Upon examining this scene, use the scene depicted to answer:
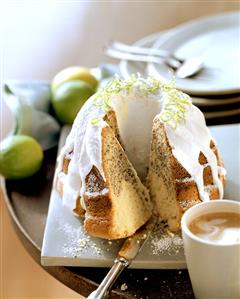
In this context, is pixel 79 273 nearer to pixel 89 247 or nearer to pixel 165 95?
pixel 89 247

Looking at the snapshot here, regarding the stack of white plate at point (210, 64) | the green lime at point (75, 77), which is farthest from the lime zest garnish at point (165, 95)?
the green lime at point (75, 77)

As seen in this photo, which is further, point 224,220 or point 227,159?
point 227,159

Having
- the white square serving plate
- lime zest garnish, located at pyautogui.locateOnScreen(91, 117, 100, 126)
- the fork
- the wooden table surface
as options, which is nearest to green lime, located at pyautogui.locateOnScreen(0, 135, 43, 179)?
the wooden table surface

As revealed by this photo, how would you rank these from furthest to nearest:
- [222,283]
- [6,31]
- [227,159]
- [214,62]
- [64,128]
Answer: [6,31] → [214,62] → [64,128] → [227,159] → [222,283]

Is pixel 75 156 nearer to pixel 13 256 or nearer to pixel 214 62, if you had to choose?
pixel 214 62

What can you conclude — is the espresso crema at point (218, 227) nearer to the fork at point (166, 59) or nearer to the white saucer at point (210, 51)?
the white saucer at point (210, 51)

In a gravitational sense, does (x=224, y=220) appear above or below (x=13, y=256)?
above

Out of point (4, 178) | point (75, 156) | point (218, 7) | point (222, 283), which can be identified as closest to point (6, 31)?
point (4, 178)

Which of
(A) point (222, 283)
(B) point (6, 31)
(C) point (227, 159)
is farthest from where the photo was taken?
(B) point (6, 31)
